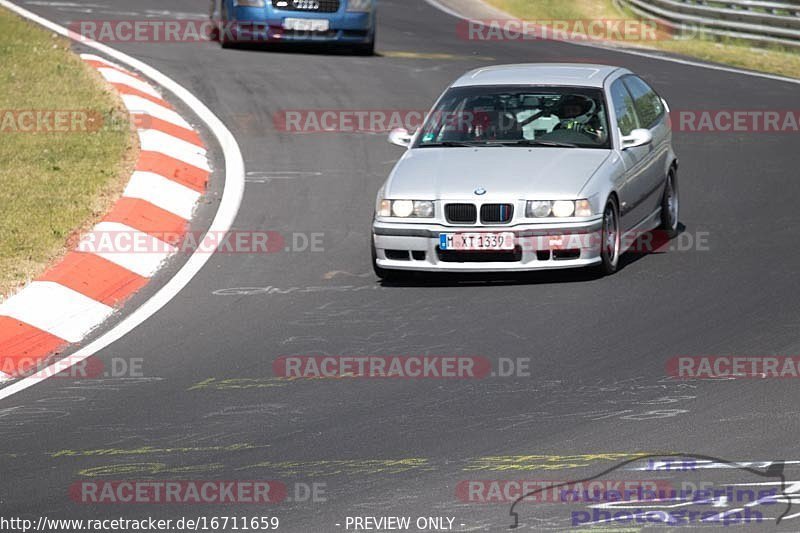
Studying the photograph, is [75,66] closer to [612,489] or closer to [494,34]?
[494,34]

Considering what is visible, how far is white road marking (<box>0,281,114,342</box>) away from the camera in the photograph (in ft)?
32.6

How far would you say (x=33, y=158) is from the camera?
1423cm

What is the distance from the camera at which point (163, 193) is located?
13.1 metres

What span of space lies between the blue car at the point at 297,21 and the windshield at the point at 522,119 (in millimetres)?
9441

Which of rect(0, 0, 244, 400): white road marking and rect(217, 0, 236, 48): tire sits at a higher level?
rect(217, 0, 236, 48): tire

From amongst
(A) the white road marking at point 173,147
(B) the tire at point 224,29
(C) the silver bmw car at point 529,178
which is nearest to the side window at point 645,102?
(C) the silver bmw car at point 529,178

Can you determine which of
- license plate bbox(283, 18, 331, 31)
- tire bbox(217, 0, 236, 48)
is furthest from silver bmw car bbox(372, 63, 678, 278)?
tire bbox(217, 0, 236, 48)

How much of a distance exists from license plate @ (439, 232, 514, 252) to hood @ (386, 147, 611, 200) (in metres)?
0.27

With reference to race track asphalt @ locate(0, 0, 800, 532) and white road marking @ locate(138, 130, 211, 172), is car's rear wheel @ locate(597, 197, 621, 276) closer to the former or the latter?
Result: race track asphalt @ locate(0, 0, 800, 532)

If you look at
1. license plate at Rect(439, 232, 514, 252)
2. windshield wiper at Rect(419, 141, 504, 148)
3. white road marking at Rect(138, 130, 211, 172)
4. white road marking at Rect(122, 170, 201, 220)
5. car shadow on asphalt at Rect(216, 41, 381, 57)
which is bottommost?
white road marking at Rect(122, 170, 201, 220)

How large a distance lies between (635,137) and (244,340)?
12.0 ft

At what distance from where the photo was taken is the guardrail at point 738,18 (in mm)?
25144

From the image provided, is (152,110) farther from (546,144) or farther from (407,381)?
(407,381)

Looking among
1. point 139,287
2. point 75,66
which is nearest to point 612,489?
point 139,287
